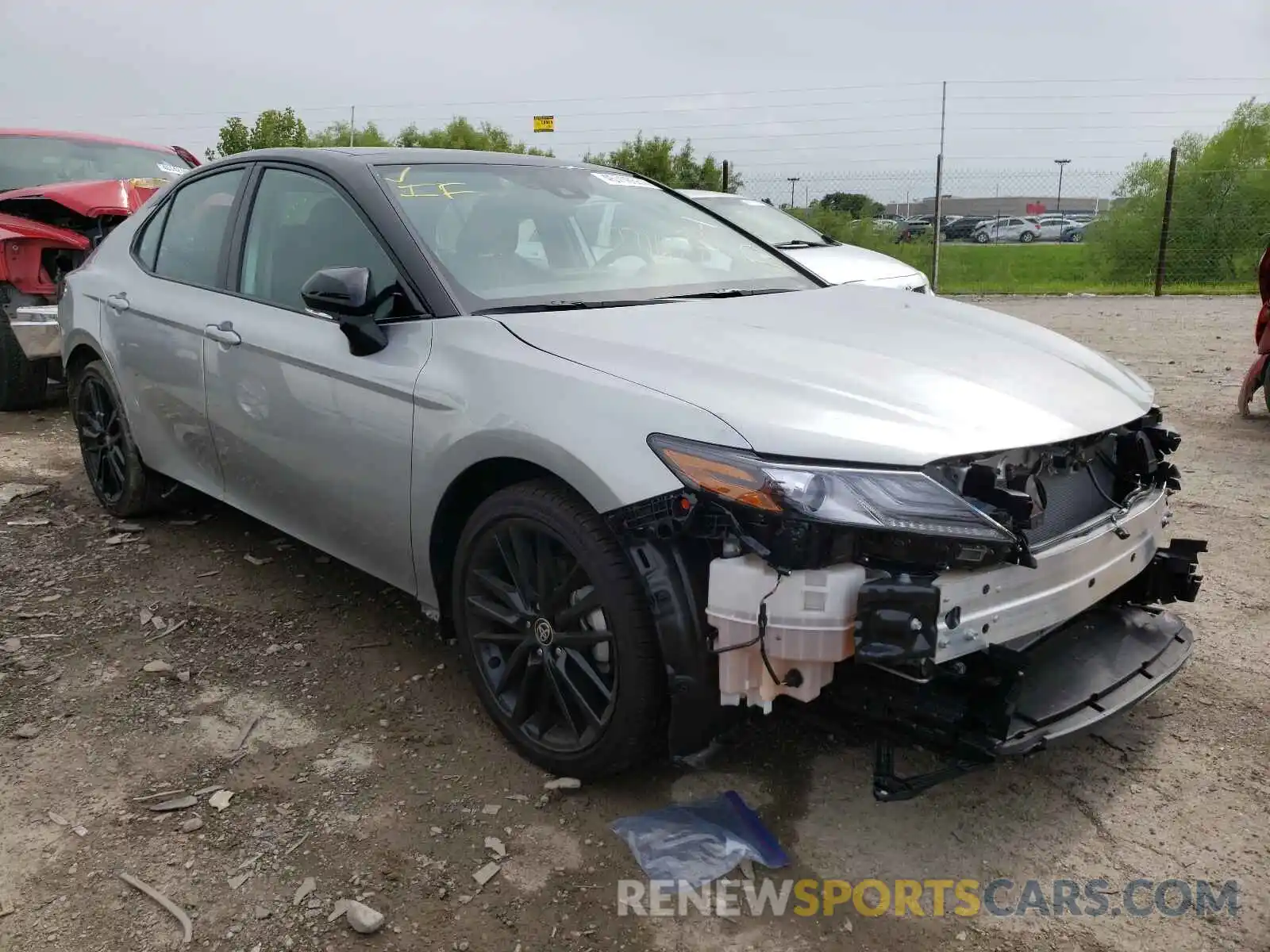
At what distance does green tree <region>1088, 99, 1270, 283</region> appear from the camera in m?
16.9

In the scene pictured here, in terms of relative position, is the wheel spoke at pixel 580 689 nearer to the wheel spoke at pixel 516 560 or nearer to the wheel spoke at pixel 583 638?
the wheel spoke at pixel 583 638

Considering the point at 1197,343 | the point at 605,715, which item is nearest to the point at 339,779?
the point at 605,715

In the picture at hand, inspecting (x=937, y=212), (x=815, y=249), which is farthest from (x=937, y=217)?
(x=815, y=249)

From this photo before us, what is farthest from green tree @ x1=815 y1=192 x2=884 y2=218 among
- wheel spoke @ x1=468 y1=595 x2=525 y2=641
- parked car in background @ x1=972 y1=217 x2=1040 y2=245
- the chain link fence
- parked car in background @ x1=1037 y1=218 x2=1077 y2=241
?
parked car in background @ x1=1037 y1=218 x2=1077 y2=241

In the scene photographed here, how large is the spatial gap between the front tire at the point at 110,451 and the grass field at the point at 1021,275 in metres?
13.6

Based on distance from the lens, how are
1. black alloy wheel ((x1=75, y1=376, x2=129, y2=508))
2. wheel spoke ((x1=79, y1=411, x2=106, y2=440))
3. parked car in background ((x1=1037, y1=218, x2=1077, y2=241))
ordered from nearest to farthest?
1. black alloy wheel ((x1=75, y1=376, x2=129, y2=508))
2. wheel spoke ((x1=79, y1=411, x2=106, y2=440))
3. parked car in background ((x1=1037, y1=218, x2=1077, y2=241))

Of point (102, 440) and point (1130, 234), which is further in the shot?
point (1130, 234)

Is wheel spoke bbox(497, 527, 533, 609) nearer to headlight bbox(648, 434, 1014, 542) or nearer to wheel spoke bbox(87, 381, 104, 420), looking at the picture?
headlight bbox(648, 434, 1014, 542)

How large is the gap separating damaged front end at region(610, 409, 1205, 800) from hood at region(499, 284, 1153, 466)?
0.06m

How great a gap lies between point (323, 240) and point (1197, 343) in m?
9.21

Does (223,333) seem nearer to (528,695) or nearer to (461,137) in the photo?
(528,695)

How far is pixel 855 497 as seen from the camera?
82.0 inches

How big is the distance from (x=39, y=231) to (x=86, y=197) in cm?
38

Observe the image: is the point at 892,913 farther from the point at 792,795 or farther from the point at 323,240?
the point at 323,240
